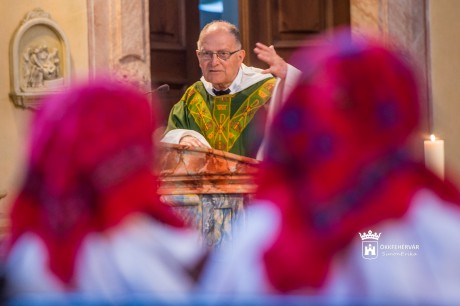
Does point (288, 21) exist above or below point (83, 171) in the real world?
above

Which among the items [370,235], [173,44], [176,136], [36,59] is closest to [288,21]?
[173,44]

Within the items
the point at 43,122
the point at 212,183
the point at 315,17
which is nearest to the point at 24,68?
the point at 315,17

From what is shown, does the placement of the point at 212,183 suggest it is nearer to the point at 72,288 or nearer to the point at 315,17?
the point at 72,288

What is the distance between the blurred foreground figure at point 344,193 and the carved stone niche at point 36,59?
5663 millimetres

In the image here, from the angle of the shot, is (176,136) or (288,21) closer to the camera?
(176,136)

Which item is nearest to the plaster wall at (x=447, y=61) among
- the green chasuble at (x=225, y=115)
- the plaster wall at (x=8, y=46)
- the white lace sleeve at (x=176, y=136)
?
the green chasuble at (x=225, y=115)

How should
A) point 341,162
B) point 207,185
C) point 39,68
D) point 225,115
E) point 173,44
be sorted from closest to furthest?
point 341,162, point 207,185, point 225,115, point 39,68, point 173,44

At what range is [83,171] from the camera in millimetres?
633

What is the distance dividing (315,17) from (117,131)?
6.72m

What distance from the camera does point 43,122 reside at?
637mm

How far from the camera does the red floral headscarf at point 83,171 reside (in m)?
0.63

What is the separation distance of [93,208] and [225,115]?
4779 mm

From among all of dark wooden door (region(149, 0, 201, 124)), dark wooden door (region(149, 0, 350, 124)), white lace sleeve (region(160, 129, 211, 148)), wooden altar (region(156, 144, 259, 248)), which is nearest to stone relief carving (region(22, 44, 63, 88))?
dark wooden door (region(149, 0, 350, 124))

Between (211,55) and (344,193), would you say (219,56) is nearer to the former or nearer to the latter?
(211,55)
